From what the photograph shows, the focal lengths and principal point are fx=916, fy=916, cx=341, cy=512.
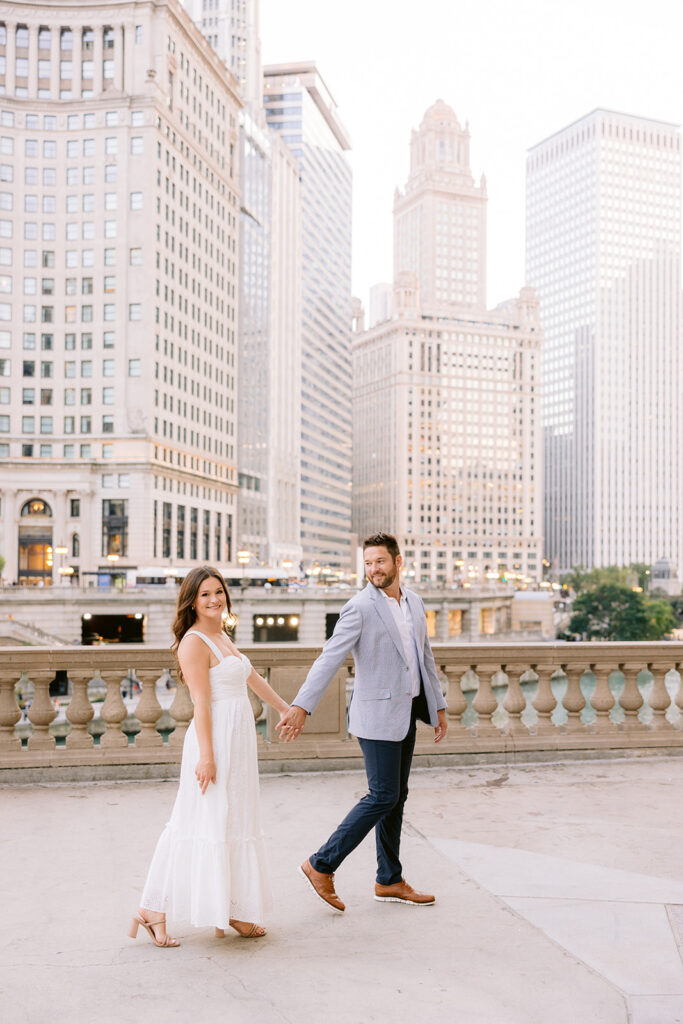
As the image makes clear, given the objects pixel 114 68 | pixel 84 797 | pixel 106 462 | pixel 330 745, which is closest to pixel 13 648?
pixel 84 797

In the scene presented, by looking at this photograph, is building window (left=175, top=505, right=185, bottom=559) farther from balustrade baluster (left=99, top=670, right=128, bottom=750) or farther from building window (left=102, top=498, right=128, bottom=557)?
balustrade baluster (left=99, top=670, right=128, bottom=750)

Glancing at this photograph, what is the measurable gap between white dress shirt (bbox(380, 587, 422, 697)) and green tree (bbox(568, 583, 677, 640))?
328ft

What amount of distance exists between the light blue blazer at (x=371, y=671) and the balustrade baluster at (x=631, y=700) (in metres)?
4.73

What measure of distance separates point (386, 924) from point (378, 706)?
120cm

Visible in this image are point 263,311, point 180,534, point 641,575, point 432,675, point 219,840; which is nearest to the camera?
point 219,840

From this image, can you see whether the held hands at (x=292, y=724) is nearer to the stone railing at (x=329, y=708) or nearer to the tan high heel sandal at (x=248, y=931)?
the tan high heel sandal at (x=248, y=931)

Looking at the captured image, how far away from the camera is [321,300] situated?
176250mm

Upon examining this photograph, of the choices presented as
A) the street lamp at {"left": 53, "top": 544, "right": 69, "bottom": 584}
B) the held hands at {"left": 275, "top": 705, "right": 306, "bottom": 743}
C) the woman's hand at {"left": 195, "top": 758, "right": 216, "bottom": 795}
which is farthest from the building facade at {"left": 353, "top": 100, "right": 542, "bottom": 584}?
the woman's hand at {"left": 195, "top": 758, "right": 216, "bottom": 795}

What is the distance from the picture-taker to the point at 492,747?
926 cm

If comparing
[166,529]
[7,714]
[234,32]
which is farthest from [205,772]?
[234,32]

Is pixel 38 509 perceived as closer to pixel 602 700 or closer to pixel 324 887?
pixel 602 700

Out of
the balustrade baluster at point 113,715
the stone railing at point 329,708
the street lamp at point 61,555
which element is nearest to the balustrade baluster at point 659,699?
the stone railing at point 329,708

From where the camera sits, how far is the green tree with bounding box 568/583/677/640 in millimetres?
102375

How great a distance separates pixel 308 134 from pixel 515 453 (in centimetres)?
7729
